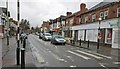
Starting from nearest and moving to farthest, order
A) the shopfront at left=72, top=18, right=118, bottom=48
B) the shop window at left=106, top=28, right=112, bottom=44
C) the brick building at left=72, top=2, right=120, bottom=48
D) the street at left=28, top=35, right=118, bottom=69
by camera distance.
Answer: the street at left=28, top=35, right=118, bottom=69 < the shopfront at left=72, top=18, right=118, bottom=48 < the brick building at left=72, top=2, right=120, bottom=48 < the shop window at left=106, top=28, right=112, bottom=44

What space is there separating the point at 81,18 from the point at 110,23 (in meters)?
13.4

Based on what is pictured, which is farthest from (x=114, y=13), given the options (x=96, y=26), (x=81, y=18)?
(x=81, y=18)

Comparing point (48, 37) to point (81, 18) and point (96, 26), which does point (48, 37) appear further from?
point (96, 26)

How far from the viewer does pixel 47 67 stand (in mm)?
10227

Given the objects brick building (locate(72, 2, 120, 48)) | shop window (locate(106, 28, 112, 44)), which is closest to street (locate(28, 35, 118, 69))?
brick building (locate(72, 2, 120, 48))

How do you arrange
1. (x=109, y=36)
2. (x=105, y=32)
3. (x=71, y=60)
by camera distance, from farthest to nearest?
(x=105, y=32)
(x=109, y=36)
(x=71, y=60)

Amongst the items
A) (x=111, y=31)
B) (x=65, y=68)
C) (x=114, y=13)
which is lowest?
(x=65, y=68)

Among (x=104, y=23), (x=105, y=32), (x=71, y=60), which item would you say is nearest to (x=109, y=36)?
(x=105, y=32)

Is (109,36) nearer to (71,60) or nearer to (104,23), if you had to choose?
(104,23)

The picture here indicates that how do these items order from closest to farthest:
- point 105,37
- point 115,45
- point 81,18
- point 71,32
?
point 115,45
point 105,37
point 81,18
point 71,32

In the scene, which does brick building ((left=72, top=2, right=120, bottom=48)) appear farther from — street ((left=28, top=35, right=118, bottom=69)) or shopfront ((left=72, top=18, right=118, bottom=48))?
street ((left=28, top=35, right=118, bottom=69))

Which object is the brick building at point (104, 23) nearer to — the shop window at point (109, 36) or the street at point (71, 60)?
the shop window at point (109, 36)

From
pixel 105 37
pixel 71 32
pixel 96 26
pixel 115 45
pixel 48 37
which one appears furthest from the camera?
pixel 71 32

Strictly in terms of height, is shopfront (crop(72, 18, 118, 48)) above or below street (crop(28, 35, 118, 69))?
above
